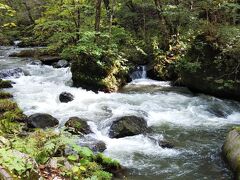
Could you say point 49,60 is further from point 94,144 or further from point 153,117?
point 94,144

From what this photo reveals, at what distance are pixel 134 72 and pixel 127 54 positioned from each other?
4.22 ft

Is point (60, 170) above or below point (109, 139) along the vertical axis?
above

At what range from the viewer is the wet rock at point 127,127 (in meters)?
11.2

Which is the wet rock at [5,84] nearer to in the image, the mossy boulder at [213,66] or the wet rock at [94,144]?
the mossy boulder at [213,66]

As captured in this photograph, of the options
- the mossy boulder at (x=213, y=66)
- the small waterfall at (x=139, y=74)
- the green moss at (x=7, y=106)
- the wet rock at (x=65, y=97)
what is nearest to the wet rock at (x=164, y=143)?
the mossy boulder at (x=213, y=66)

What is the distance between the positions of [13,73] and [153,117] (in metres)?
10.2

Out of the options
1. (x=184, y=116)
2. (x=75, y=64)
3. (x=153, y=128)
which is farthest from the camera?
(x=75, y=64)

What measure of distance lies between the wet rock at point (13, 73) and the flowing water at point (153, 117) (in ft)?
1.15

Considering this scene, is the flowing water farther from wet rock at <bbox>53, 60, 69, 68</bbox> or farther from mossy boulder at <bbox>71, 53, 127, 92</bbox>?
wet rock at <bbox>53, 60, 69, 68</bbox>

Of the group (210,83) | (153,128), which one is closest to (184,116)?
(153,128)

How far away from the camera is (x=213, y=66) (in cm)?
1545

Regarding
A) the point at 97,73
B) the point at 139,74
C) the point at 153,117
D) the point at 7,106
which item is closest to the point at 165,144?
the point at 153,117

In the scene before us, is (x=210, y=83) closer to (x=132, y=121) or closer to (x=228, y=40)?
(x=228, y=40)

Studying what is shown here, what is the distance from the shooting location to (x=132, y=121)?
1177 centimetres
